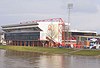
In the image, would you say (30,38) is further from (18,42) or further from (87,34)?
(87,34)

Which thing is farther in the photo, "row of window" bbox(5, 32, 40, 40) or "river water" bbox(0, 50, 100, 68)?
"row of window" bbox(5, 32, 40, 40)

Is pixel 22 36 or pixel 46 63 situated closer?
pixel 46 63

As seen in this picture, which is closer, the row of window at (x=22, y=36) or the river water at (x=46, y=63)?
the river water at (x=46, y=63)

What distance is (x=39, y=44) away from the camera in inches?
6531

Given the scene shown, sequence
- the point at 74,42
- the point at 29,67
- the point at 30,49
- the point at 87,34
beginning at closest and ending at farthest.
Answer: the point at 29,67 → the point at 30,49 → the point at 74,42 → the point at 87,34

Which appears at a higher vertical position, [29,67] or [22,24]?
[22,24]

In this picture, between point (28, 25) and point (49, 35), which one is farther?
point (28, 25)

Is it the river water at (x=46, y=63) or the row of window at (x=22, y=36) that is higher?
the row of window at (x=22, y=36)

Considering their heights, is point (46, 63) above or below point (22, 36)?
below

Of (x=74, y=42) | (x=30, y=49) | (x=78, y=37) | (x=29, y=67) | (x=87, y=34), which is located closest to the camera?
(x=29, y=67)

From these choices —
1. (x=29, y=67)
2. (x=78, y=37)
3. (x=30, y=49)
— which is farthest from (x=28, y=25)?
(x=29, y=67)

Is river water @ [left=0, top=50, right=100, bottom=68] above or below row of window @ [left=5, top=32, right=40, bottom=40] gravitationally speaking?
below

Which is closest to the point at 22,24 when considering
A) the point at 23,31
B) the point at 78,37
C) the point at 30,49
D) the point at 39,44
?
the point at 23,31

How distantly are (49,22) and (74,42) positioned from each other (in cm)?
1912
